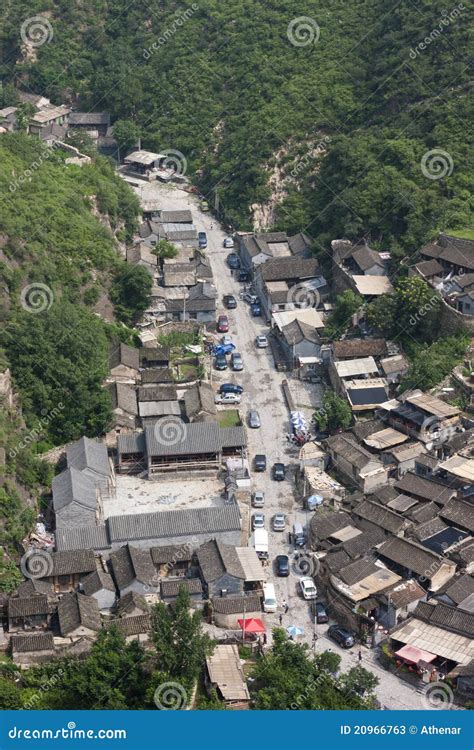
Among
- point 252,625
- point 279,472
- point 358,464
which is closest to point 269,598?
point 252,625

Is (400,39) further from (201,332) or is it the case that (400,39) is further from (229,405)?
(229,405)

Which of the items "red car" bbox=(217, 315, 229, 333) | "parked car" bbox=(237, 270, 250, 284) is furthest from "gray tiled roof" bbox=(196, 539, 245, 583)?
"parked car" bbox=(237, 270, 250, 284)

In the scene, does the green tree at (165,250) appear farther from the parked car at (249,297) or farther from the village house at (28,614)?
the village house at (28,614)

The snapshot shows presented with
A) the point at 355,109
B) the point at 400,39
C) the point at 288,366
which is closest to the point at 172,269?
the point at 288,366

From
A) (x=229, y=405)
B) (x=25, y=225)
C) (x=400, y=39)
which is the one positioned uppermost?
(x=400, y=39)

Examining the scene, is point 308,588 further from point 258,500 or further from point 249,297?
point 249,297

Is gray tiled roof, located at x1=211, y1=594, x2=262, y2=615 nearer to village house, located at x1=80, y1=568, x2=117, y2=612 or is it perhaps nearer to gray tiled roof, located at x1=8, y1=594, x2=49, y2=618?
village house, located at x1=80, y1=568, x2=117, y2=612
